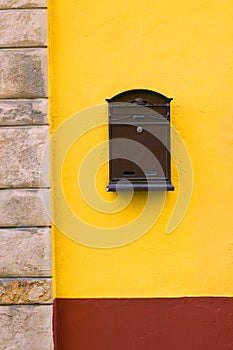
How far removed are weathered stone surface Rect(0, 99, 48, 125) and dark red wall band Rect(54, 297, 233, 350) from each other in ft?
3.90

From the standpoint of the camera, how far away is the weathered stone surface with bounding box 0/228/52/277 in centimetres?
336

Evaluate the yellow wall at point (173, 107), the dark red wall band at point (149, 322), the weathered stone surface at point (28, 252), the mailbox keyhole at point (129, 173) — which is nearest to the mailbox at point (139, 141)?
the mailbox keyhole at point (129, 173)

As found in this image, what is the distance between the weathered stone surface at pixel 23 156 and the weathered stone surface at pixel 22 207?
5 centimetres

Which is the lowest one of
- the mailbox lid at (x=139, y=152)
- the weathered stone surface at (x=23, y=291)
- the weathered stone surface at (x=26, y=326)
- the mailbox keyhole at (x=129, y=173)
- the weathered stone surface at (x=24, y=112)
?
the weathered stone surface at (x=26, y=326)

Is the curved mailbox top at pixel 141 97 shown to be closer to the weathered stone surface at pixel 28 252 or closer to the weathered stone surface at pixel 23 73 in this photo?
the weathered stone surface at pixel 23 73

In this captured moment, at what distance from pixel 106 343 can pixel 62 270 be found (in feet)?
1.82

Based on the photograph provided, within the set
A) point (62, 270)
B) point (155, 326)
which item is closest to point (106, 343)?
point (155, 326)

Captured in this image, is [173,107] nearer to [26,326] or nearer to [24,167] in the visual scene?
[24,167]

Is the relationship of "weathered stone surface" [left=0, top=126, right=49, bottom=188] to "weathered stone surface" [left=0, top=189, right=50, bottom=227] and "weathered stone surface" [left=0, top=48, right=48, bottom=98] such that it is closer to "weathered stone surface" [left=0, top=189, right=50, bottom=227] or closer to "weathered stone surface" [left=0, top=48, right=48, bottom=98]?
"weathered stone surface" [left=0, top=189, right=50, bottom=227]

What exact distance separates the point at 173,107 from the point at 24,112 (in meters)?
0.96

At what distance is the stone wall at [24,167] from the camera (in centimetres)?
336

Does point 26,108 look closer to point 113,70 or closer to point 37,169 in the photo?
point 37,169

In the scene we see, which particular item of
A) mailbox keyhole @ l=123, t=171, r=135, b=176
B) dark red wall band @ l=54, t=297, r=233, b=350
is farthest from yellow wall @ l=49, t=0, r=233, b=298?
mailbox keyhole @ l=123, t=171, r=135, b=176

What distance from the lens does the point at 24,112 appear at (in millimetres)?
3373
